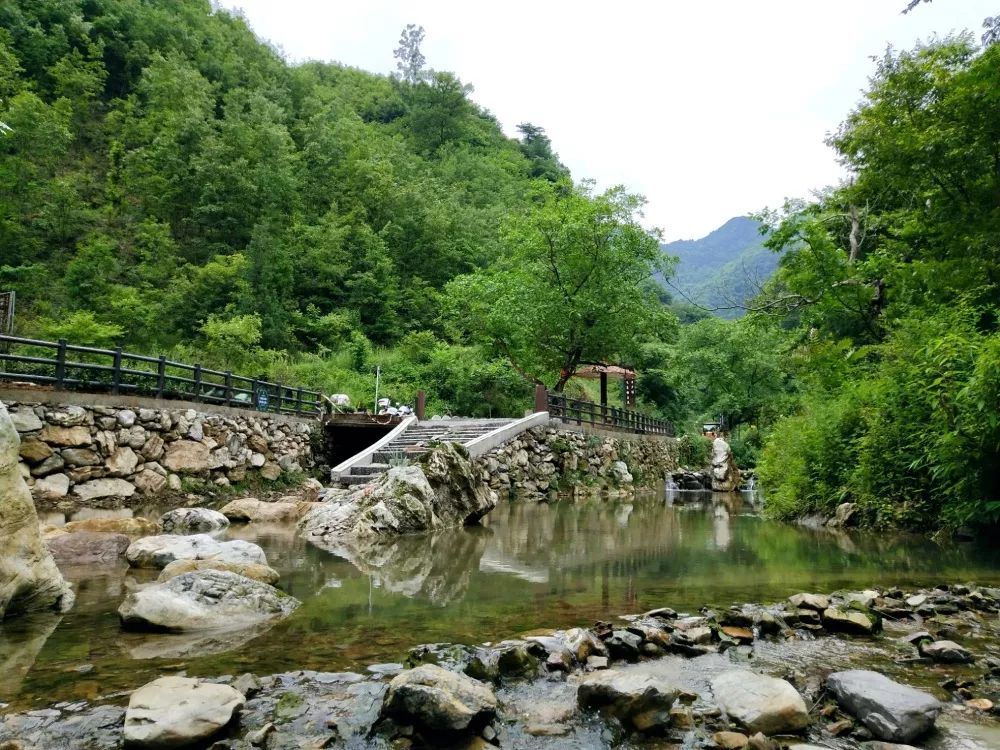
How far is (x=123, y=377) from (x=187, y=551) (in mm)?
8533

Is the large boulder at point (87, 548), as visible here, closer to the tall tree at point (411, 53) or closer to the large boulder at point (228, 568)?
the large boulder at point (228, 568)

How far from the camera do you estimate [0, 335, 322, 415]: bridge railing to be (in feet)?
32.2

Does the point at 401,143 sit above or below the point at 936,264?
above

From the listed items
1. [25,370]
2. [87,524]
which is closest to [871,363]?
[87,524]

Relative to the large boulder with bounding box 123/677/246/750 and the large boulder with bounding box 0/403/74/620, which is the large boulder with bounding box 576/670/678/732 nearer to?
the large boulder with bounding box 123/677/246/750

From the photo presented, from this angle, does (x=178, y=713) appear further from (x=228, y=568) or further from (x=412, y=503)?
(x=412, y=503)

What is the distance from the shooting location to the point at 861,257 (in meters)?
17.5

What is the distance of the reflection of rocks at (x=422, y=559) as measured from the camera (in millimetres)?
5738

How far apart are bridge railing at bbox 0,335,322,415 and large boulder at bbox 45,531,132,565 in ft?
11.1

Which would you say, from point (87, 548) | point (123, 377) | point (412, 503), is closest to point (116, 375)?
point (123, 377)

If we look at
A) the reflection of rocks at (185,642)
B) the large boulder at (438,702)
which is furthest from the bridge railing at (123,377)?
the large boulder at (438,702)

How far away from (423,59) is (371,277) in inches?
2461

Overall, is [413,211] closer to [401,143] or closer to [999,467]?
[401,143]

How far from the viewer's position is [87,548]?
6.76 metres
